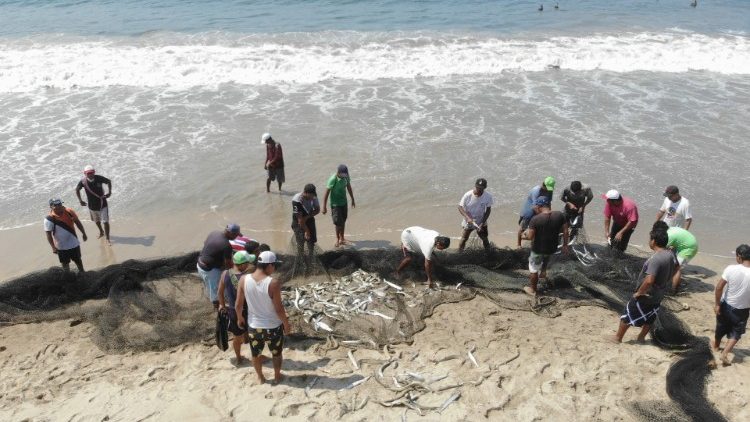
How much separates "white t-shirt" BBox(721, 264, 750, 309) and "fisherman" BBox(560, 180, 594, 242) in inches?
118

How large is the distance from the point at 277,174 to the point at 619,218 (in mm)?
6352

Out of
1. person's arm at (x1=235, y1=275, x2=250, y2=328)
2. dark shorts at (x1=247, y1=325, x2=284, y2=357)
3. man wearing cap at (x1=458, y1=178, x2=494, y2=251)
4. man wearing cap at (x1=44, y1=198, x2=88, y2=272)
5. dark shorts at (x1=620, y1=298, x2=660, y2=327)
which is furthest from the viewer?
man wearing cap at (x1=458, y1=178, x2=494, y2=251)

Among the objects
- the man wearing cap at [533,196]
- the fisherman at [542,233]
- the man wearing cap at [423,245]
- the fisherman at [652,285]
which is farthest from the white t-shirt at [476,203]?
the fisherman at [652,285]

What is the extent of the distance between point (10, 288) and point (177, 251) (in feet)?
8.46

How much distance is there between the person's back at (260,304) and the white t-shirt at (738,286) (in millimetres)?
4760

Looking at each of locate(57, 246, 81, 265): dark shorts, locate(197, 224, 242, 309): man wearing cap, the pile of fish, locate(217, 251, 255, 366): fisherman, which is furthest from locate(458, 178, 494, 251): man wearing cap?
locate(57, 246, 81, 265): dark shorts

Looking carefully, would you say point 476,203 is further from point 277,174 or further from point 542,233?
point 277,174

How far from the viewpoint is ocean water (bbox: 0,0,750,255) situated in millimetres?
11453

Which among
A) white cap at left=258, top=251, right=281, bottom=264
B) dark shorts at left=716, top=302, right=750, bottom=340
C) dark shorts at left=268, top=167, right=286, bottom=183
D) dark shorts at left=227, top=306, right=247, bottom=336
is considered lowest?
dark shorts at left=716, top=302, right=750, bottom=340

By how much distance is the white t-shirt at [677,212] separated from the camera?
8.15 meters

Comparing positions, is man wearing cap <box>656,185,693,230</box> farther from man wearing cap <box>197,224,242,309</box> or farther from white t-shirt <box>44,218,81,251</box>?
white t-shirt <box>44,218,81,251</box>

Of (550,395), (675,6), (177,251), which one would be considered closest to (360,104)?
(177,251)

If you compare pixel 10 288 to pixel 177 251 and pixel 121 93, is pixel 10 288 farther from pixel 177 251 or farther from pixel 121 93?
pixel 121 93

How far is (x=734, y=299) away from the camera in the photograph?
19.3 ft
